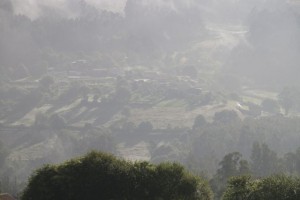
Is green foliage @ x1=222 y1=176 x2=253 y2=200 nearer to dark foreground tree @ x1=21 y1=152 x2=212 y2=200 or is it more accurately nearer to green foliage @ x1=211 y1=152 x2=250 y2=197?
dark foreground tree @ x1=21 y1=152 x2=212 y2=200

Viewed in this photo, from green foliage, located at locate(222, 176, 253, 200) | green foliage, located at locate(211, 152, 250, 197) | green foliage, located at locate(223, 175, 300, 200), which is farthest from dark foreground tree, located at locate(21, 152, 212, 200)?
green foliage, located at locate(211, 152, 250, 197)

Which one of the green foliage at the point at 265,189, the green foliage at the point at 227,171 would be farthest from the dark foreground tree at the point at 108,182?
the green foliage at the point at 227,171

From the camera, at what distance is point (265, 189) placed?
7569 cm

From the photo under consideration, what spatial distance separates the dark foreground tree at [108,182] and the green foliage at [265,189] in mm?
5887

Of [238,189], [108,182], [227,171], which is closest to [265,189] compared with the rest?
[238,189]

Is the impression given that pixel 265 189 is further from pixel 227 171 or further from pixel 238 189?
pixel 227 171

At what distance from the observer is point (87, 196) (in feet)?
259

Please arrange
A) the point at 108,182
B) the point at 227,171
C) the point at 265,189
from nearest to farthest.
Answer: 1. the point at 265,189
2. the point at 108,182
3. the point at 227,171

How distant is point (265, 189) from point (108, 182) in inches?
970

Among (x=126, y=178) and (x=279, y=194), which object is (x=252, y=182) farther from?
(x=126, y=178)

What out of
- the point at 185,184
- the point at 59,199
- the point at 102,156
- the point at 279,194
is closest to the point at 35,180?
the point at 59,199

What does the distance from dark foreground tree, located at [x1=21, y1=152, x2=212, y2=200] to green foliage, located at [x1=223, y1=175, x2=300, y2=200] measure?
5.89 metres

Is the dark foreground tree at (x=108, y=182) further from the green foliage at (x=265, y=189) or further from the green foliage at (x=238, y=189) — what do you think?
the green foliage at (x=265, y=189)

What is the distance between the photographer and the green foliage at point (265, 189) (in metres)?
74.3
